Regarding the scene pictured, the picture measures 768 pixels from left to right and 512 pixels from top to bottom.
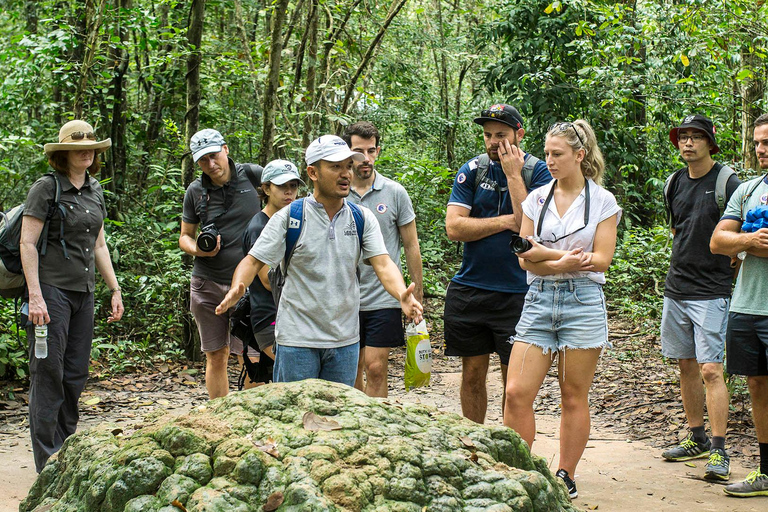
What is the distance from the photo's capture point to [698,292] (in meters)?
5.52

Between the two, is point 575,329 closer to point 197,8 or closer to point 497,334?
point 497,334

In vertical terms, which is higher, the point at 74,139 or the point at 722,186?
the point at 74,139

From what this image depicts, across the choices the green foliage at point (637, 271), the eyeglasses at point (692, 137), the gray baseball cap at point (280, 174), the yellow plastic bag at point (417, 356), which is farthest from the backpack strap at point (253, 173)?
the green foliage at point (637, 271)

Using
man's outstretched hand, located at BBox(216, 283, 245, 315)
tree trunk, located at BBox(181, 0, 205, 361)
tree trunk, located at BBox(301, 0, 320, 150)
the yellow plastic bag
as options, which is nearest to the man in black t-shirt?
the yellow plastic bag

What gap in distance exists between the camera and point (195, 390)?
815 cm

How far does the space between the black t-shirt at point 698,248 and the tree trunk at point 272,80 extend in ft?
15.8

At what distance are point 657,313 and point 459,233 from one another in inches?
196

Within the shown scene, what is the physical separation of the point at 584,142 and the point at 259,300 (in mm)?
2585

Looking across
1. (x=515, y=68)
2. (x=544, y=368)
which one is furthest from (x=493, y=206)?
(x=515, y=68)

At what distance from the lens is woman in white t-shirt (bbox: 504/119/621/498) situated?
172 inches

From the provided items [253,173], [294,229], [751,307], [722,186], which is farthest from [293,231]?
[722,186]

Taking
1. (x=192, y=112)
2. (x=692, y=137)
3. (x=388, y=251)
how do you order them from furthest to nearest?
1. (x=192, y=112)
2. (x=388, y=251)
3. (x=692, y=137)

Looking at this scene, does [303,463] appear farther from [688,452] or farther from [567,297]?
[688,452]

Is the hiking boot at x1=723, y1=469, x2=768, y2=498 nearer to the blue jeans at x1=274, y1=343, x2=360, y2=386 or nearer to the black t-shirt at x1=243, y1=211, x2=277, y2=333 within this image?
the blue jeans at x1=274, y1=343, x2=360, y2=386
